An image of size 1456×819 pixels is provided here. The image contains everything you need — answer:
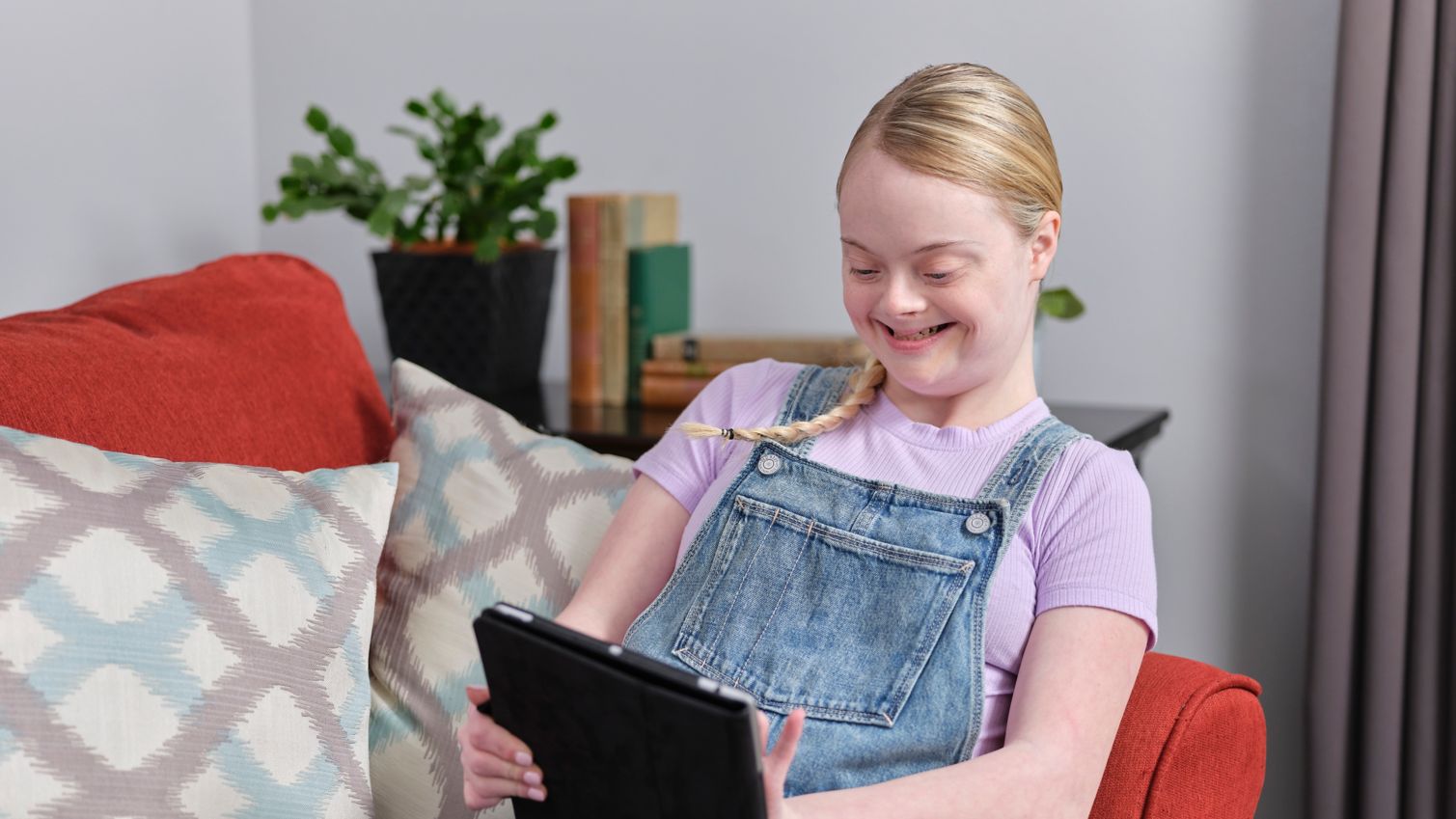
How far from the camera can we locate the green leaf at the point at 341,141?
186cm

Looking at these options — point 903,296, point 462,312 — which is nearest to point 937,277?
point 903,296

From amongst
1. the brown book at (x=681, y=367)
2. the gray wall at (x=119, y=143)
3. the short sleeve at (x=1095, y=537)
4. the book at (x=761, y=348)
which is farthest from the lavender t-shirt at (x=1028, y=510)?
the gray wall at (x=119, y=143)

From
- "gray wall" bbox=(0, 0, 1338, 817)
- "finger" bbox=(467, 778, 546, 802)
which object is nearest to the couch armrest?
"finger" bbox=(467, 778, 546, 802)

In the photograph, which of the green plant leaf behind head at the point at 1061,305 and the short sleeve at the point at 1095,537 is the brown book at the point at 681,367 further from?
the short sleeve at the point at 1095,537

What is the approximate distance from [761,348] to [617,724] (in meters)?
1.06

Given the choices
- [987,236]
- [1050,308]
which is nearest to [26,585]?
[987,236]

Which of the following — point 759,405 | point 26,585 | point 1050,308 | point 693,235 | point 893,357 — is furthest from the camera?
point 693,235

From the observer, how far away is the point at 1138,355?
6.24 ft

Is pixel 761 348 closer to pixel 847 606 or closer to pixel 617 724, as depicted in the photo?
pixel 847 606

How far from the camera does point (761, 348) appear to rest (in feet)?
5.99

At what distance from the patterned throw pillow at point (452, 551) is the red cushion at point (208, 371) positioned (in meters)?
0.08

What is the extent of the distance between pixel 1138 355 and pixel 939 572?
39.3 inches

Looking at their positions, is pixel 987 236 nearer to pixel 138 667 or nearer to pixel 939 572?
pixel 939 572

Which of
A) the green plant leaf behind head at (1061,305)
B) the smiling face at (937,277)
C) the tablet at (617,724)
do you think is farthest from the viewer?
the green plant leaf behind head at (1061,305)
